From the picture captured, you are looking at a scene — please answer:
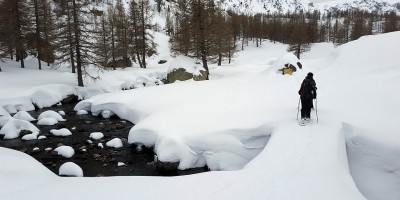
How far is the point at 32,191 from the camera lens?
293 inches

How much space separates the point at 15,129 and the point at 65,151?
15.7 feet

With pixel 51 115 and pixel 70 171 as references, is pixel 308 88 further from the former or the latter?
pixel 51 115

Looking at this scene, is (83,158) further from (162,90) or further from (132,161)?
(162,90)

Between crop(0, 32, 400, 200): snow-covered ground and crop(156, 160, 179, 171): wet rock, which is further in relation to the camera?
crop(156, 160, 179, 171): wet rock

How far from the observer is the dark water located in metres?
12.1

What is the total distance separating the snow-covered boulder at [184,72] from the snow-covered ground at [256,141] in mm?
5090

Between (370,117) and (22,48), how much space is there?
111 ft

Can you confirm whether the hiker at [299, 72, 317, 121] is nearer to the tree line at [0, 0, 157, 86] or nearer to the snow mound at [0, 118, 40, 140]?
the snow mound at [0, 118, 40, 140]

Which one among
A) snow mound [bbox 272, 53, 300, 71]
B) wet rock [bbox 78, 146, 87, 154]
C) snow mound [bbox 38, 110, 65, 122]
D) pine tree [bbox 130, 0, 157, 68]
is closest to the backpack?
wet rock [bbox 78, 146, 87, 154]

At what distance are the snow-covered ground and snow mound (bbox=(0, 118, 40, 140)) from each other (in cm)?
494

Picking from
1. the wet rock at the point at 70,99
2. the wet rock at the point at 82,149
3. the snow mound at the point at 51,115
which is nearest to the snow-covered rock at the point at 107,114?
the snow mound at the point at 51,115

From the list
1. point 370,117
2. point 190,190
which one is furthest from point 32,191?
point 370,117

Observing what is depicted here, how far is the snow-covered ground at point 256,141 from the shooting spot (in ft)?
25.2

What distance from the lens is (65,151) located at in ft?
44.8
